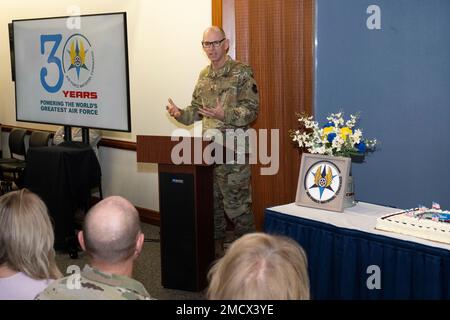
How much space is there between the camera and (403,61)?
11.5 ft

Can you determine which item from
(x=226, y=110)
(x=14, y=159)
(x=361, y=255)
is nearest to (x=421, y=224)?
(x=361, y=255)

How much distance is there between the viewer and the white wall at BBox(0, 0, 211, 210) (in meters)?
5.12

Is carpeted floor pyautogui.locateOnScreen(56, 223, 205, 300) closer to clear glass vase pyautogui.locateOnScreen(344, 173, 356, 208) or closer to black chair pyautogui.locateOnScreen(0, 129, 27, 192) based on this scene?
clear glass vase pyautogui.locateOnScreen(344, 173, 356, 208)

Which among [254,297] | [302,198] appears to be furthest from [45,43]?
[254,297]

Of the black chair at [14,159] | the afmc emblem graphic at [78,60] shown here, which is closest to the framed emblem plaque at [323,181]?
the afmc emblem graphic at [78,60]

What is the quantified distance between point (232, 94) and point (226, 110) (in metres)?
0.19

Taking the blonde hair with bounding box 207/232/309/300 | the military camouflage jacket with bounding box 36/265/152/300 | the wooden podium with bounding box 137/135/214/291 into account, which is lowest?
the wooden podium with bounding box 137/135/214/291

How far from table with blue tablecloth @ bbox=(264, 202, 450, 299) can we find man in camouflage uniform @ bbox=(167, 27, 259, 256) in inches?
44.9

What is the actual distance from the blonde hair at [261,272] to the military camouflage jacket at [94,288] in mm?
226

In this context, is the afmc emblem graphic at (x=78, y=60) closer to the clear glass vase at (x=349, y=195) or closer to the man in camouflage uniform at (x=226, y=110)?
the man in camouflage uniform at (x=226, y=110)

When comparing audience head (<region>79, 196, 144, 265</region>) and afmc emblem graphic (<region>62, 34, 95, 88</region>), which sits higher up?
afmc emblem graphic (<region>62, 34, 95, 88</region>)

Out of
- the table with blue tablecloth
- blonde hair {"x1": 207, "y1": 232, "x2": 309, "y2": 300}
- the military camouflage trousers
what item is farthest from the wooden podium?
blonde hair {"x1": 207, "y1": 232, "x2": 309, "y2": 300}

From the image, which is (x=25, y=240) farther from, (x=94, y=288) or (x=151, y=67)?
(x=151, y=67)

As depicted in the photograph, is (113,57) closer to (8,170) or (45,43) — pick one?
(45,43)
